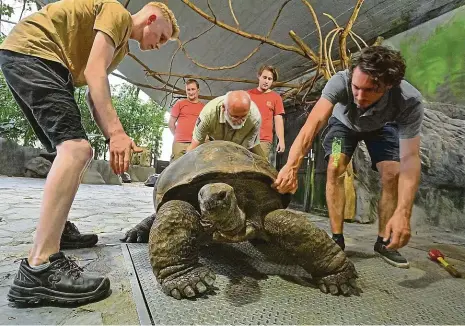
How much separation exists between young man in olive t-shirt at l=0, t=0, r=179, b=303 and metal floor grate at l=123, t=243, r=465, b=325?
40 cm

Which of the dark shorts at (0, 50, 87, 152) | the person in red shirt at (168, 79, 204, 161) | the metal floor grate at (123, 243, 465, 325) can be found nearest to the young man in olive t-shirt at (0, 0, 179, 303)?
the dark shorts at (0, 50, 87, 152)

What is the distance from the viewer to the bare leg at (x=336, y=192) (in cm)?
267

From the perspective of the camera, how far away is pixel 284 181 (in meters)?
1.89

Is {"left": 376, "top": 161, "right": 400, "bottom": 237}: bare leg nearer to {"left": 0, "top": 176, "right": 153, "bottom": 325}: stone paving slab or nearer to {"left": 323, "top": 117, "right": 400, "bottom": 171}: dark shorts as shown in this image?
{"left": 323, "top": 117, "right": 400, "bottom": 171}: dark shorts

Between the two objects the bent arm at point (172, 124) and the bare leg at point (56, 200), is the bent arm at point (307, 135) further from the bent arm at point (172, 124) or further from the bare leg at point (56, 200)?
the bent arm at point (172, 124)

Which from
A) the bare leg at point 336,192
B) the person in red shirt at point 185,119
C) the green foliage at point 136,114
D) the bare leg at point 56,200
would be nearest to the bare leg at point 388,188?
the bare leg at point 336,192

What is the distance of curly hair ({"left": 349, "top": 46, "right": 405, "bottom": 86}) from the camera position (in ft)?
6.53

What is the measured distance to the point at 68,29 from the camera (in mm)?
1715

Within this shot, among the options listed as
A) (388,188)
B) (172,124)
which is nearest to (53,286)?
(388,188)

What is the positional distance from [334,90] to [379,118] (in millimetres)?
396

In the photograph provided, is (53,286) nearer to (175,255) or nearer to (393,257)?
(175,255)

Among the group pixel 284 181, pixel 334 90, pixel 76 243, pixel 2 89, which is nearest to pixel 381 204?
pixel 334 90

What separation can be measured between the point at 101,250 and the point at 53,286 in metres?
1.03

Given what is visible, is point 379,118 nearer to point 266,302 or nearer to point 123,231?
point 266,302
